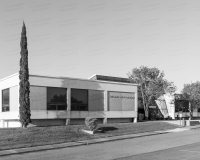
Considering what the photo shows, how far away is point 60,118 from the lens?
35406 millimetres

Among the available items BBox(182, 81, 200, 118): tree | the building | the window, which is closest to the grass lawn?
the building

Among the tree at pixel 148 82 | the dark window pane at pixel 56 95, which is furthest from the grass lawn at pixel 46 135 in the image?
the tree at pixel 148 82

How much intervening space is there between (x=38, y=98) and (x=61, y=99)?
127 inches

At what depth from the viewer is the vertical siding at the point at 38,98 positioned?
1308 inches

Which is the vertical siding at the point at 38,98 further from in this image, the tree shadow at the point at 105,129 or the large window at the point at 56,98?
the tree shadow at the point at 105,129

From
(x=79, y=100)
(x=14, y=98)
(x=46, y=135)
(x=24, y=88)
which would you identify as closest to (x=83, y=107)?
(x=79, y=100)

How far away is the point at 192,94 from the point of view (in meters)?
61.5

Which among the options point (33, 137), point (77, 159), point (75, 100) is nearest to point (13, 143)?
point (33, 137)

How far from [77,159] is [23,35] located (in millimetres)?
17834

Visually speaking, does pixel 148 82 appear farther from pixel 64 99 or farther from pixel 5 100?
pixel 5 100

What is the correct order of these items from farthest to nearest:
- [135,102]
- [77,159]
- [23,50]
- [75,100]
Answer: [135,102] < [75,100] < [23,50] < [77,159]

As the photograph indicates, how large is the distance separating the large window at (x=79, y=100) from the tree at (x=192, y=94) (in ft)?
102

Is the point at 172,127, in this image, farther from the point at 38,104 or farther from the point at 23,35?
the point at 23,35

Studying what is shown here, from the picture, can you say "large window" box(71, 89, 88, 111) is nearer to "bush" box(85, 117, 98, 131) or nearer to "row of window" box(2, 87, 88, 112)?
"row of window" box(2, 87, 88, 112)
